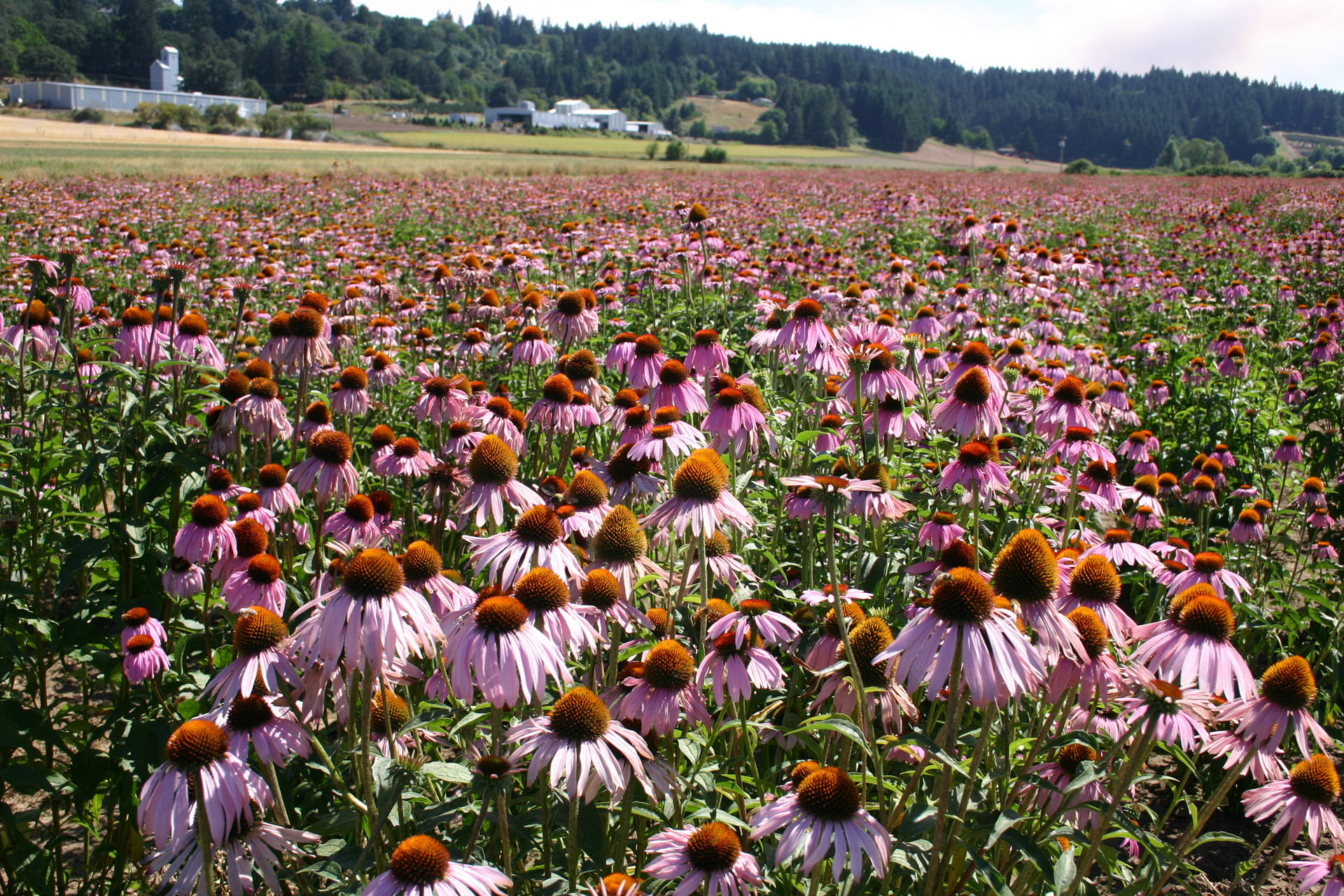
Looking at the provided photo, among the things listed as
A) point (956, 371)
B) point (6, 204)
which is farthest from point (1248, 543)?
point (6, 204)

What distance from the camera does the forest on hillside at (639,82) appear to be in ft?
360

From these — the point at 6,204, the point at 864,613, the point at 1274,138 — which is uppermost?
the point at 1274,138

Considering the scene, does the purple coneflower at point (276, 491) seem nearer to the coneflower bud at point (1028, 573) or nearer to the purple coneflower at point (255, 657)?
the purple coneflower at point (255, 657)

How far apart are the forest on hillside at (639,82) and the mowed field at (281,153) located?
55.9 m

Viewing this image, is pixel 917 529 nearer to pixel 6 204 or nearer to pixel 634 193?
pixel 6 204

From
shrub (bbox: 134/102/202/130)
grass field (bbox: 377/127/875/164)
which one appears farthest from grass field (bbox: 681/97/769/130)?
shrub (bbox: 134/102/202/130)

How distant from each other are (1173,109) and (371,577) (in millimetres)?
192747

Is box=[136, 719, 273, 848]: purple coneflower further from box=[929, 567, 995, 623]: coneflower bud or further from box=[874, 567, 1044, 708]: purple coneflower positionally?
box=[929, 567, 995, 623]: coneflower bud

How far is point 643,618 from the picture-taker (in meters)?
1.98

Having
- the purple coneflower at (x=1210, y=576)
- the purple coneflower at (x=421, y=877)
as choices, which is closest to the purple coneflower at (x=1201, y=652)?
the purple coneflower at (x=1210, y=576)

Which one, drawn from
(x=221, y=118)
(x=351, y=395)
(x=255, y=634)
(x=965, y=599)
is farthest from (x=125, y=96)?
(x=965, y=599)

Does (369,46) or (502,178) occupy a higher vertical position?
(369,46)

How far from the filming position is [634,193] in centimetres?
1905

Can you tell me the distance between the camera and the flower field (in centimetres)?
165
